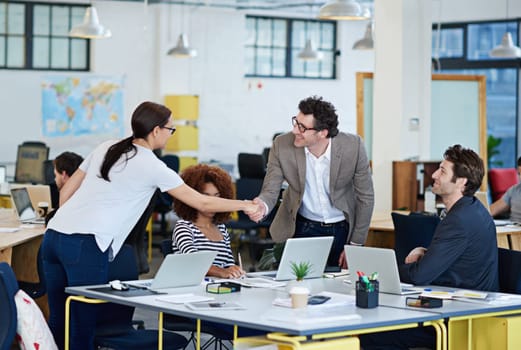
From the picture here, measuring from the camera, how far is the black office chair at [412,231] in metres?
6.91

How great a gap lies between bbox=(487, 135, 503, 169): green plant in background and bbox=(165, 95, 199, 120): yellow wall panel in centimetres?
471

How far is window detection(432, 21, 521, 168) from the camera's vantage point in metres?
15.7

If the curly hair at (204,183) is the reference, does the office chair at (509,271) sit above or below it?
below

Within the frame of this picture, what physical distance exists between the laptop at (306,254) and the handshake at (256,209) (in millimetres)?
354

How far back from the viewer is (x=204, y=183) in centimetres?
540

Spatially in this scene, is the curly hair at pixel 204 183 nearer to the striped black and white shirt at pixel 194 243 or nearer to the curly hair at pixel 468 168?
the striped black and white shirt at pixel 194 243

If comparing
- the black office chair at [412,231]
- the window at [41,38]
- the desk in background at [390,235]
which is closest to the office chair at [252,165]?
the desk in background at [390,235]

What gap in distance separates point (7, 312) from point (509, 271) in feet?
7.93

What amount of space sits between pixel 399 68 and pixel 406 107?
398 mm

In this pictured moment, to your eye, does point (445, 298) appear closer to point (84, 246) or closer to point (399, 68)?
point (84, 246)

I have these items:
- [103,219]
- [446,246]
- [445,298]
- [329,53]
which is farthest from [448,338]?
[329,53]

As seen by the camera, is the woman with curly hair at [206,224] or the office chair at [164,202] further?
the office chair at [164,202]

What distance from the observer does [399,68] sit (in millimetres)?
9938

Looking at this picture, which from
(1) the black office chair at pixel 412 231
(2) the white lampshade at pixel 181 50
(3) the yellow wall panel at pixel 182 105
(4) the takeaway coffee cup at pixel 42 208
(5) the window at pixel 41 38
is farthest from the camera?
(3) the yellow wall panel at pixel 182 105
